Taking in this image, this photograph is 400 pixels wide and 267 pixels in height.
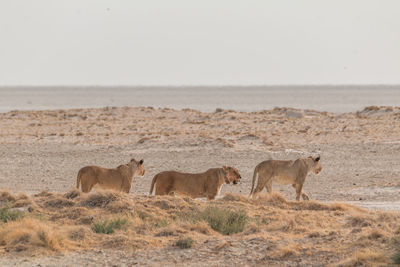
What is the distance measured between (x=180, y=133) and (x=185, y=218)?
1813cm

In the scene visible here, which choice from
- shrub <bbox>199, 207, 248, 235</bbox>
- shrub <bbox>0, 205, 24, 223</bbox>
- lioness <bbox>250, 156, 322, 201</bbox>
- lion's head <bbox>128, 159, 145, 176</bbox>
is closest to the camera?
shrub <bbox>199, 207, 248, 235</bbox>

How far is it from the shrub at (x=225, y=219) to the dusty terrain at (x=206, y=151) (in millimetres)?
556

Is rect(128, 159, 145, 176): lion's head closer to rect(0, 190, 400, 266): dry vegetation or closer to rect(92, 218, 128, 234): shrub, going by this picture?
rect(0, 190, 400, 266): dry vegetation

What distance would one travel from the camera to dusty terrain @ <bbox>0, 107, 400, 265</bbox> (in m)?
11.7

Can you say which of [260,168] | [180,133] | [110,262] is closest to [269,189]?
[260,168]

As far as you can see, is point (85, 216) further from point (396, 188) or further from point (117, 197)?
point (396, 188)

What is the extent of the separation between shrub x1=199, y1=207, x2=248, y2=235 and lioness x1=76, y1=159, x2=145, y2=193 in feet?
11.0

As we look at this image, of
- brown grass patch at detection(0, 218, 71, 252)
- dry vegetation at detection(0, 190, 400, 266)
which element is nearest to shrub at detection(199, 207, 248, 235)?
dry vegetation at detection(0, 190, 400, 266)

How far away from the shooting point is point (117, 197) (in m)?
14.6

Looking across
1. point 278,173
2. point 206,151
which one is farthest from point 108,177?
point 206,151

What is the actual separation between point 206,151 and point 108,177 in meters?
10.7

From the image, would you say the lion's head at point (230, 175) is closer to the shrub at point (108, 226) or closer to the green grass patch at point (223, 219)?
the green grass patch at point (223, 219)

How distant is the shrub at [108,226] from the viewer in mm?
12672

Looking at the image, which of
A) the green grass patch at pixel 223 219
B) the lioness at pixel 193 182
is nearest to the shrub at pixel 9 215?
the green grass patch at pixel 223 219
